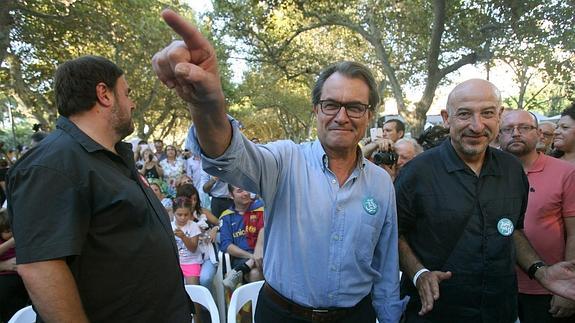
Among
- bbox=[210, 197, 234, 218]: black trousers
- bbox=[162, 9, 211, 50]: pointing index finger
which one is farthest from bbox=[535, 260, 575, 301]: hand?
bbox=[210, 197, 234, 218]: black trousers

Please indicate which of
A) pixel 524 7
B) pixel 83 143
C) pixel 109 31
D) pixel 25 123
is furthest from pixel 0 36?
pixel 25 123

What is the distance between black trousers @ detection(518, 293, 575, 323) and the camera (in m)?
2.71

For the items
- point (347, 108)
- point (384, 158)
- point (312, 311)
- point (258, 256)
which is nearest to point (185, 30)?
point (347, 108)

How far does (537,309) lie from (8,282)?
164 inches

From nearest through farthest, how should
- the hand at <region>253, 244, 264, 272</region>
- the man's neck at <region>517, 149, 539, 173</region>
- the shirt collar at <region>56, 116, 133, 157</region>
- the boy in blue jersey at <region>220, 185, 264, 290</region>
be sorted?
the shirt collar at <region>56, 116, 133, 157</region> < the man's neck at <region>517, 149, 539, 173</region> < the hand at <region>253, 244, 264, 272</region> < the boy in blue jersey at <region>220, 185, 264, 290</region>

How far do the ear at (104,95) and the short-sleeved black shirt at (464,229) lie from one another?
162 centimetres

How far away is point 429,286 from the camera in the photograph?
6.45ft

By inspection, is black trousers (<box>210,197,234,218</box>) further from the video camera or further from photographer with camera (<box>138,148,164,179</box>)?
the video camera

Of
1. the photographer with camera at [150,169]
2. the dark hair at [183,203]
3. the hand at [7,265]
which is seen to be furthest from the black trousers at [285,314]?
the photographer with camera at [150,169]

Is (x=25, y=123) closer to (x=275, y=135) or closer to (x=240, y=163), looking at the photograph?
(x=275, y=135)

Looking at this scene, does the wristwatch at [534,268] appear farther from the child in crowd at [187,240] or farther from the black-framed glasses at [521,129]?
the child in crowd at [187,240]

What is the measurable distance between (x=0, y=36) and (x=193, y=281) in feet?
25.1

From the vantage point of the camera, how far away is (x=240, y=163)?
148cm

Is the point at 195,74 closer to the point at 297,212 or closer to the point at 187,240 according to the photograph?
the point at 297,212
